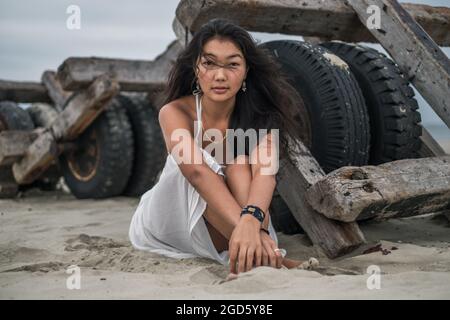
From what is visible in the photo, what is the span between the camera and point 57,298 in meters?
2.31

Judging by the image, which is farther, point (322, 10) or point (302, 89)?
point (322, 10)

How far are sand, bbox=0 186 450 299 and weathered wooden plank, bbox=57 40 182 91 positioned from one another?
1582mm

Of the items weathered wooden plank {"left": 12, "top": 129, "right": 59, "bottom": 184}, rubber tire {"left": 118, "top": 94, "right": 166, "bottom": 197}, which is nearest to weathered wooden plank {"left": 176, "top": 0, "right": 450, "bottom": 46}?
rubber tire {"left": 118, "top": 94, "right": 166, "bottom": 197}

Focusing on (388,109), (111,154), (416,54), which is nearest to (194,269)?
(388,109)

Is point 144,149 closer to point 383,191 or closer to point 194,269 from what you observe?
point 194,269

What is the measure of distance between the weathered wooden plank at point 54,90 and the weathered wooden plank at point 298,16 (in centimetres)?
355

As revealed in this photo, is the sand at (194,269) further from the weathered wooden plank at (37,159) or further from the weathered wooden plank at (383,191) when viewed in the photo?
the weathered wooden plank at (37,159)

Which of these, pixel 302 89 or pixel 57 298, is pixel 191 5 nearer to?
pixel 302 89

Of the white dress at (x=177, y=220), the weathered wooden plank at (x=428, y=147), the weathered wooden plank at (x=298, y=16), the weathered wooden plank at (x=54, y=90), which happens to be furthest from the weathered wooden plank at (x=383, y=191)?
the weathered wooden plank at (x=54, y=90)

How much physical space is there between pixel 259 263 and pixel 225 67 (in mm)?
1044

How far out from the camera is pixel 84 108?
18.9 ft

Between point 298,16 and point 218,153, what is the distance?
1.26 meters
